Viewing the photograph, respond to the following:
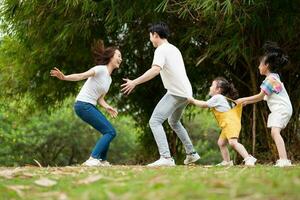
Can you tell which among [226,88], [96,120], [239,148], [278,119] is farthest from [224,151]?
[96,120]

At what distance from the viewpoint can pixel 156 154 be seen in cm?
995

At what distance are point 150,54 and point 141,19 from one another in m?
1.18

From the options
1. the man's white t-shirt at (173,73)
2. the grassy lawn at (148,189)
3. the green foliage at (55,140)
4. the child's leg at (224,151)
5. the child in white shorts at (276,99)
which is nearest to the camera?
the grassy lawn at (148,189)

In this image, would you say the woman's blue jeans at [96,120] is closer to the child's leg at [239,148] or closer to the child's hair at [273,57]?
the child's leg at [239,148]

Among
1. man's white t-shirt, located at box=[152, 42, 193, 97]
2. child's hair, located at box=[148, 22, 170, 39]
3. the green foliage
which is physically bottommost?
the green foliage

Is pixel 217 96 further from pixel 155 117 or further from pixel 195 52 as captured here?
pixel 195 52

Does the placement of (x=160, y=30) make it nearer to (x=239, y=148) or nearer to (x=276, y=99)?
(x=276, y=99)

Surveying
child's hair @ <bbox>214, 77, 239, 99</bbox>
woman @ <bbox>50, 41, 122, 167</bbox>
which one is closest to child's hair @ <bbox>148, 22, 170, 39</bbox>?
woman @ <bbox>50, 41, 122, 167</bbox>

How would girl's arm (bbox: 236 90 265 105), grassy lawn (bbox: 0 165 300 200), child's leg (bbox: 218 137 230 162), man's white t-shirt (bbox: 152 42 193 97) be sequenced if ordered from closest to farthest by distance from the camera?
grassy lawn (bbox: 0 165 300 200)
man's white t-shirt (bbox: 152 42 193 97)
girl's arm (bbox: 236 90 265 105)
child's leg (bbox: 218 137 230 162)

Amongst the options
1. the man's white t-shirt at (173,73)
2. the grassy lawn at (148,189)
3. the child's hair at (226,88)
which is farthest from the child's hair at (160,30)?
the grassy lawn at (148,189)

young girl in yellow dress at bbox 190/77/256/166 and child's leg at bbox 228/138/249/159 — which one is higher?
young girl in yellow dress at bbox 190/77/256/166

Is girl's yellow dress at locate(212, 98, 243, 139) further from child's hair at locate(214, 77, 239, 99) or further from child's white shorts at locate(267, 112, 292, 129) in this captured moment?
child's white shorts at locate(267, 112, 292, 129)

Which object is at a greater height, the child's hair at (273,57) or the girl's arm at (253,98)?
the child's hair at (273,57)

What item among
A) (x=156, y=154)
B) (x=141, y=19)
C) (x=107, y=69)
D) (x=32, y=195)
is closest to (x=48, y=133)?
(x=156, y=154)
